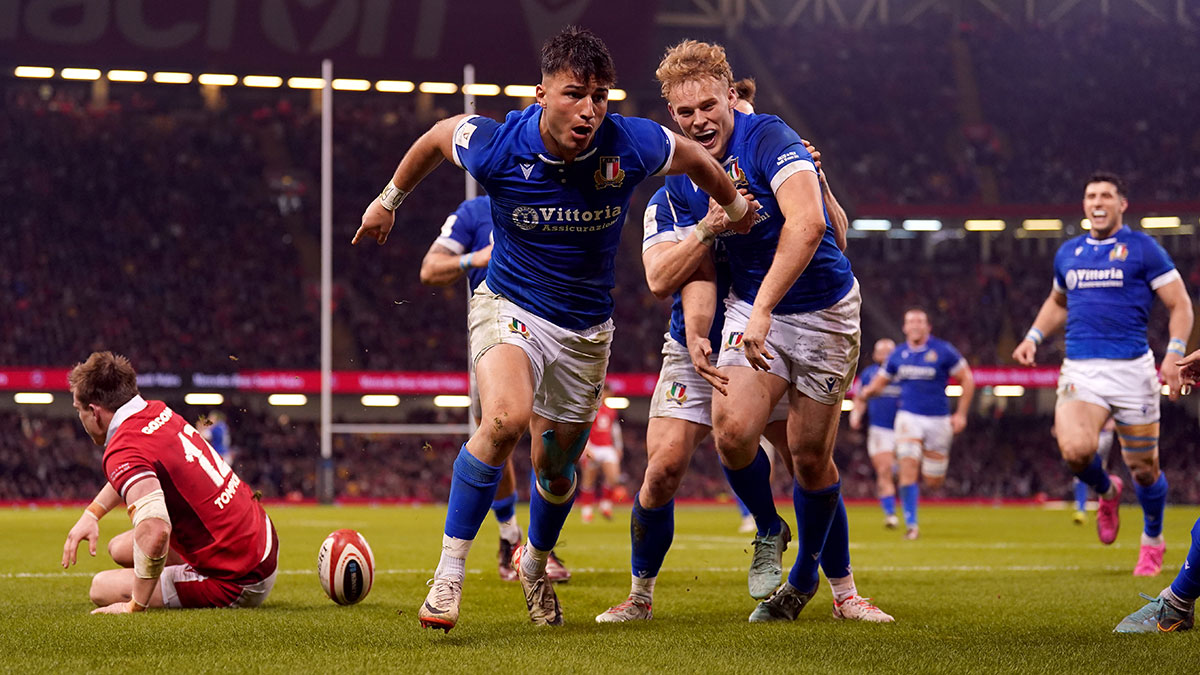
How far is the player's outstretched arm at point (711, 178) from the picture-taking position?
464cm

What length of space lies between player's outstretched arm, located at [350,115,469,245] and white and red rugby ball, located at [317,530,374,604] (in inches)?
61.7

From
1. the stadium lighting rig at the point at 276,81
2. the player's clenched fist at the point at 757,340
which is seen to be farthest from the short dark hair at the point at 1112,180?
the stadium lighting rig at the point at 276,81

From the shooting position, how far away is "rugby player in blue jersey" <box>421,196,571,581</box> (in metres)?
7.43

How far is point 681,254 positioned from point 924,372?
30.9 ft

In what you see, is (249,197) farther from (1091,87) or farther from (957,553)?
(957,553)

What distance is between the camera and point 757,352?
4.60 meters

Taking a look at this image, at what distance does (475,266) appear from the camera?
725cm

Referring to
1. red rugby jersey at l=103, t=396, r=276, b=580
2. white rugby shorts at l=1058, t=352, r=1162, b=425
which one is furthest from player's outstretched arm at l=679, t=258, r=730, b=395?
white rugby shorts at l=1058, t=352, r=1162, b=425

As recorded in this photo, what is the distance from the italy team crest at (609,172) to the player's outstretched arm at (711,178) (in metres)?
0.19

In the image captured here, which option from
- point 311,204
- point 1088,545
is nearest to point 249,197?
point 311,204

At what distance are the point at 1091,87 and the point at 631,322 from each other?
16289 millimetres

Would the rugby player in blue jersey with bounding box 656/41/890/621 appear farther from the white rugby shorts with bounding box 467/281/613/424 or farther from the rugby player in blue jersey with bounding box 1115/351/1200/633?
the rugby player in blue jersey with bounding box 1115/351/1200/633

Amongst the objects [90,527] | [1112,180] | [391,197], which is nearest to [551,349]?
[391,197]

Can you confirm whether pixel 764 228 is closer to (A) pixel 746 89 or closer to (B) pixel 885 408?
(A) pixel 746 89
